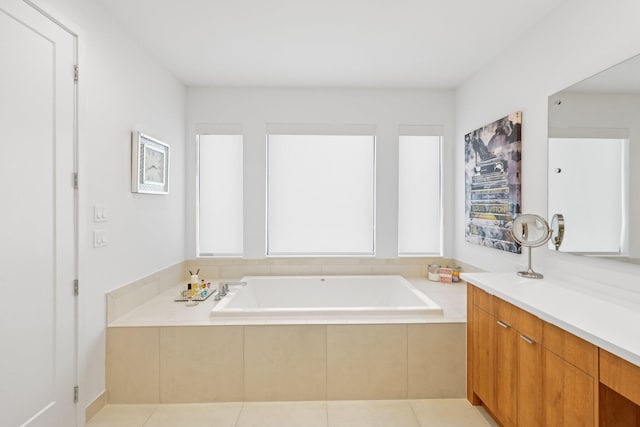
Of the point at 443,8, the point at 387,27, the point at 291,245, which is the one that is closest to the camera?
the point at 443,8

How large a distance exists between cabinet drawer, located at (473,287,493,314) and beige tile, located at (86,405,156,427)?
2.08 metres

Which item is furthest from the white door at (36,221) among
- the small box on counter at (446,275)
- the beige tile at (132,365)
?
the small box on counter at (446,275)

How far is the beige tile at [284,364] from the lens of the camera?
212 cm

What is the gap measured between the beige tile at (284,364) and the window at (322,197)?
54.9 inches

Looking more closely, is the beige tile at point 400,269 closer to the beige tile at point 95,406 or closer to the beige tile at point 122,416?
the beige tile at point 122,416

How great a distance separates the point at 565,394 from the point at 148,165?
280 cm

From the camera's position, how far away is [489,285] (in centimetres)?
182

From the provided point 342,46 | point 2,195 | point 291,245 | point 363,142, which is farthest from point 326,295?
point 2,195

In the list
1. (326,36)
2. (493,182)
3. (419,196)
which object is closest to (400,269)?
(419,196)

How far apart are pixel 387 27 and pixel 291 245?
2150 millimetres

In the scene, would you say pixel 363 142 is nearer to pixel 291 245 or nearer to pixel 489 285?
pixel 291 245

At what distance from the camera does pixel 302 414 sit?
2.01 m

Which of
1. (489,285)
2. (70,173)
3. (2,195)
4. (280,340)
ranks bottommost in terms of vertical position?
(280,340)

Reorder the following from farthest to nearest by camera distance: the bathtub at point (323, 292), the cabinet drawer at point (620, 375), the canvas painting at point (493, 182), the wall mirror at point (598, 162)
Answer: the bathtub at point (323, 292) < the canvas painting at point (493, 182) < the wall mirror at point (598, 162) < the cabinet drawer at point (620, 375)
